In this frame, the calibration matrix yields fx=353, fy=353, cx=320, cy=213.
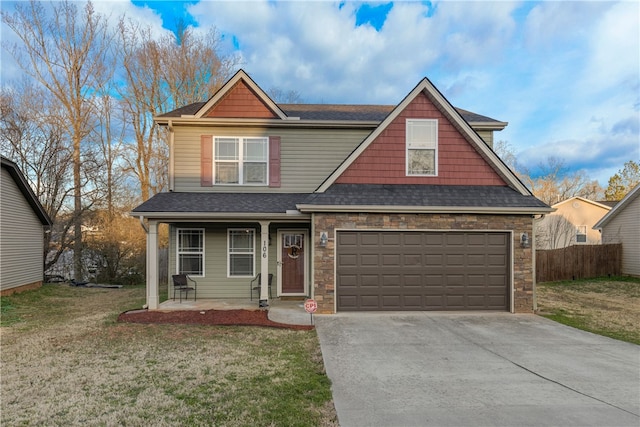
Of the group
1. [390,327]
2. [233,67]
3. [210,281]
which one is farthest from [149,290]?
[233,67]

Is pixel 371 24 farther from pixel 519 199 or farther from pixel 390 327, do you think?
pixel 390 327

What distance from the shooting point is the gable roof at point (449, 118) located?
9727 mm

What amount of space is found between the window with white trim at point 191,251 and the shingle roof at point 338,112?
148 inches

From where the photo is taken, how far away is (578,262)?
17.1 meters

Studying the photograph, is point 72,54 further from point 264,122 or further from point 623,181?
point 623,181

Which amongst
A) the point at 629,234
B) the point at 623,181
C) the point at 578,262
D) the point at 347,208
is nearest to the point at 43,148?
the point at 347,208

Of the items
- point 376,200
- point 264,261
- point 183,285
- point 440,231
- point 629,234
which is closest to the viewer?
point 376,200

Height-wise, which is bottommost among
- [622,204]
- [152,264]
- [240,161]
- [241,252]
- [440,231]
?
[152,264]

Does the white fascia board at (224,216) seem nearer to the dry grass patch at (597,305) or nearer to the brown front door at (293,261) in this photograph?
the brown front door at (293,261)

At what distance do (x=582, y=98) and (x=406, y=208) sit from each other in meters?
12.6

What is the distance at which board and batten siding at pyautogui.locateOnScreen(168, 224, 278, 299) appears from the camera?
11.0 meters

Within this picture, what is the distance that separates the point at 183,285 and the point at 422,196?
7403mm

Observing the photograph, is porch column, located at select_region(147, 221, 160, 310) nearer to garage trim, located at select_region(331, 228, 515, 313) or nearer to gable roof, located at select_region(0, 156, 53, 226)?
garage trim, located at select_region(331, 228, 515, 313)

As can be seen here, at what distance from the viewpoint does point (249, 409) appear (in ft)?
13.2
